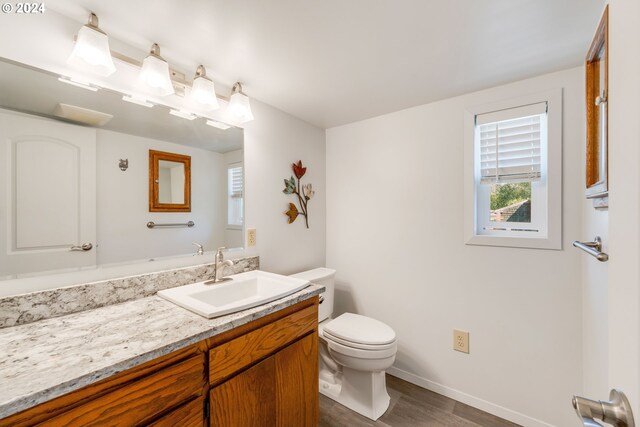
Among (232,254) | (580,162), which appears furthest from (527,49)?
(232,254)

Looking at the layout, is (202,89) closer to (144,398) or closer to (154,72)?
(154,72)

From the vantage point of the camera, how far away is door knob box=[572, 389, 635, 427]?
1.23ft

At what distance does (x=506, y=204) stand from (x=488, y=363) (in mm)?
1017

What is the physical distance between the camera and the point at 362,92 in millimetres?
1726

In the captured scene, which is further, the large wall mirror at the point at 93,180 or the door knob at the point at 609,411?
the large wall mirror at the point at 93,180

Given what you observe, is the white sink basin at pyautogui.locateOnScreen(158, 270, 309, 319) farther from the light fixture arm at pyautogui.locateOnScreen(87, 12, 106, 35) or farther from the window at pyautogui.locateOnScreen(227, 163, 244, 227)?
the light fixture arm at pyautogui.locateOnScreen(87, 12, 106, 35)

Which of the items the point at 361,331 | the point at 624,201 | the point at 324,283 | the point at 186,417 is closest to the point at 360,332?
the point at 361,331

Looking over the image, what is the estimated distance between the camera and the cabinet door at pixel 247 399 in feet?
3.08

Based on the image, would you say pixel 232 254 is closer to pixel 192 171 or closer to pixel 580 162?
pixel 192 171

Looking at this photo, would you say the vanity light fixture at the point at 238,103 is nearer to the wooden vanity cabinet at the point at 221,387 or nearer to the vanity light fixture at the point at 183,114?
the vanity light fixture at the point at 183,114

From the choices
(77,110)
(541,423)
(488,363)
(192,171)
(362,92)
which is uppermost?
(362,92)

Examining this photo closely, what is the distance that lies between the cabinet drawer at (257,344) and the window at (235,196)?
2.46 feet

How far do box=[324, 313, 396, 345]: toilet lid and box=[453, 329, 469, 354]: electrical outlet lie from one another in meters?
0.46

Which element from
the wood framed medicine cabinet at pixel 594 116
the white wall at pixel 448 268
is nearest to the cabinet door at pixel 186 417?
the white wall at pixel 448 268
